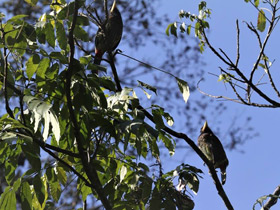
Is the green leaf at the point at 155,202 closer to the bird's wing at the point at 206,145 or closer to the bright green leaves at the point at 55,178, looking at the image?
the bright green leaves at the point at 55,178

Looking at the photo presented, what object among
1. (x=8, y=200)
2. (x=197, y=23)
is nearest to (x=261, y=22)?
(x=197, y=23)

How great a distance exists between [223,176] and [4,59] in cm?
176

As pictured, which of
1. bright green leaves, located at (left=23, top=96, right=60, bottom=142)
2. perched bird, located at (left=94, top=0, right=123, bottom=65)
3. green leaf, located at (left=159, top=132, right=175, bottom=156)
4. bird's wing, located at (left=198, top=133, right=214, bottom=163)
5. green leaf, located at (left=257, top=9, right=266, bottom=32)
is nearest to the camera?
bright green leaves, located at (left=23, top=96, right=60, bottom=142)

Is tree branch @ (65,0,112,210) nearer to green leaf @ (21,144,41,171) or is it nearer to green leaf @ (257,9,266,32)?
green leaf @ (21,144,41,171)

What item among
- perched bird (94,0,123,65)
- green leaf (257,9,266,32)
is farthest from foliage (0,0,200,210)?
perched bird (94,0,123,65)

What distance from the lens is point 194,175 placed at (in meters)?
1.92

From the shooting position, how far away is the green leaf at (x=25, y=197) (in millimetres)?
1727

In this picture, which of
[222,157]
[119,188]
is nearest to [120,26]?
[222,157]

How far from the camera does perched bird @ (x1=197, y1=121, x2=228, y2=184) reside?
3121 millimetres

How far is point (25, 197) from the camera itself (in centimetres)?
174

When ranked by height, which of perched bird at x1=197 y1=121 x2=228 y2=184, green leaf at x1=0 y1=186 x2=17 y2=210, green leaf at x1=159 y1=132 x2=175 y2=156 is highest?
perched bird at x1=197 y1=121 x2=228 y2=184

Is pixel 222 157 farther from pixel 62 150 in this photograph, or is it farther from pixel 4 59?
pixel 4 59

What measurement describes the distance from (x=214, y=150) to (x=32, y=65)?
1.68 m

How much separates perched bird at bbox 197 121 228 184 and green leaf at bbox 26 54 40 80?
1588mm
